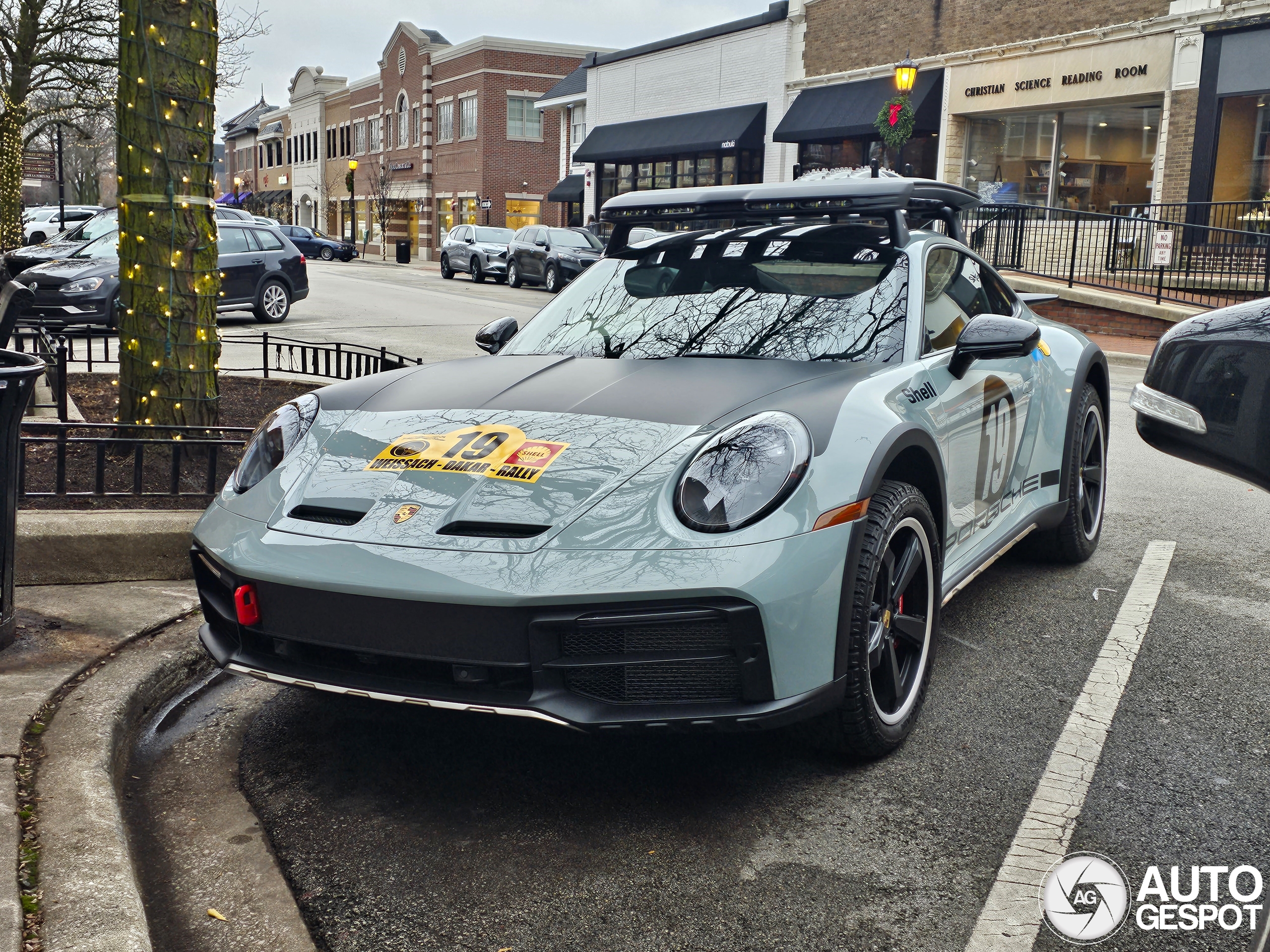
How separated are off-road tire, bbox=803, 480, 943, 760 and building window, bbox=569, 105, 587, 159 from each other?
40.6 meters

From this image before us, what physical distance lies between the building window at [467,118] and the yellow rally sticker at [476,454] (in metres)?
50.8

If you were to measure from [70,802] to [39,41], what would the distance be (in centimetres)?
2496

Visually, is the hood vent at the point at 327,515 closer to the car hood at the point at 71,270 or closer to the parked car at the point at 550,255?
the car hood at the point at 71,270

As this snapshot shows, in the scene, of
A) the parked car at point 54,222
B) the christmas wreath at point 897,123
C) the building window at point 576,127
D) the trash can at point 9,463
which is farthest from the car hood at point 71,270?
the building window at point 576,127

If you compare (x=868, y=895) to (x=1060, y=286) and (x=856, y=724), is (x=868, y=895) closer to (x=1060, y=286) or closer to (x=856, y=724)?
(x=856, y=724)

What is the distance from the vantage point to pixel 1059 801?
3.14 metres

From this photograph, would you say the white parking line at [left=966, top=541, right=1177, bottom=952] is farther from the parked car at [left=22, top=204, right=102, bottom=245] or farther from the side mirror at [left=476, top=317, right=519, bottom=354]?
the parked car at [left=22, top=204, right=102, bottom=245]

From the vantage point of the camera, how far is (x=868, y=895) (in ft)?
8.82

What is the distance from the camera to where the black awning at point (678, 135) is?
3262cm

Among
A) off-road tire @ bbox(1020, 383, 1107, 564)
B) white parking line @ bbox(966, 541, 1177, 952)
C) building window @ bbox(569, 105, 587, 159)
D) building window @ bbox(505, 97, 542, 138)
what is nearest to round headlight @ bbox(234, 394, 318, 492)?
white parking line @ bbox(966, 541, 1177, 952)

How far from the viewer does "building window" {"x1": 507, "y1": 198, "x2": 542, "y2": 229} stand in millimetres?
51625

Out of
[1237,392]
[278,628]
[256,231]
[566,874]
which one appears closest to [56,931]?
[278,628]

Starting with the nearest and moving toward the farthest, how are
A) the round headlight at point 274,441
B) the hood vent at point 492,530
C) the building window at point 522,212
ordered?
the hood vent at point 492,530 < the round headlight at point 274,441 < the building window at point 522,212

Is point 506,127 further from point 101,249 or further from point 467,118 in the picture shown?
point 101,249
